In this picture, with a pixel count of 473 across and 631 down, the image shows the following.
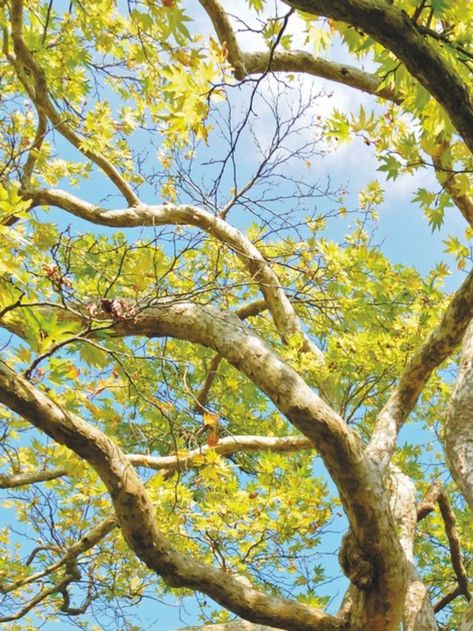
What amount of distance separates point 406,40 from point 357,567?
8.56 feet

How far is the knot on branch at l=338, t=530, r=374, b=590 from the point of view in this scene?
3014 millimetres

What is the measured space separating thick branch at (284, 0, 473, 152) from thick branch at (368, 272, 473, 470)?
65.2 inches

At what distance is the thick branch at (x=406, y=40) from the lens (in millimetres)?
1760

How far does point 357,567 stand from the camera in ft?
9.93

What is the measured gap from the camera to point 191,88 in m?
2.53

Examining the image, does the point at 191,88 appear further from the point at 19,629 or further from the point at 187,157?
the point at 19,629

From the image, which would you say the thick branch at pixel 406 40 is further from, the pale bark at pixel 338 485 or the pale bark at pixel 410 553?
the pale bark at pixel 410 553

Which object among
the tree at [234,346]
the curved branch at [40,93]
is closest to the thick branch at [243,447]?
the tree at [234,346]

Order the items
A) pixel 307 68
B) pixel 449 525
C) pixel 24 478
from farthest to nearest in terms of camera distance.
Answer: pixel 449 525 < pixel 307 68 < pixel 24 478

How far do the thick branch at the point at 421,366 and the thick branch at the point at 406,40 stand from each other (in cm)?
166

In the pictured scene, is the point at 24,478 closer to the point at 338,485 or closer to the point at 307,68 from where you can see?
the point at 338,485

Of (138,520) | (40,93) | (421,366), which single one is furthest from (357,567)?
(40,93)

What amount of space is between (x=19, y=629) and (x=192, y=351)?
4.32 meters

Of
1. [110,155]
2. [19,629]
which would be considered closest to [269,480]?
[110,155]
